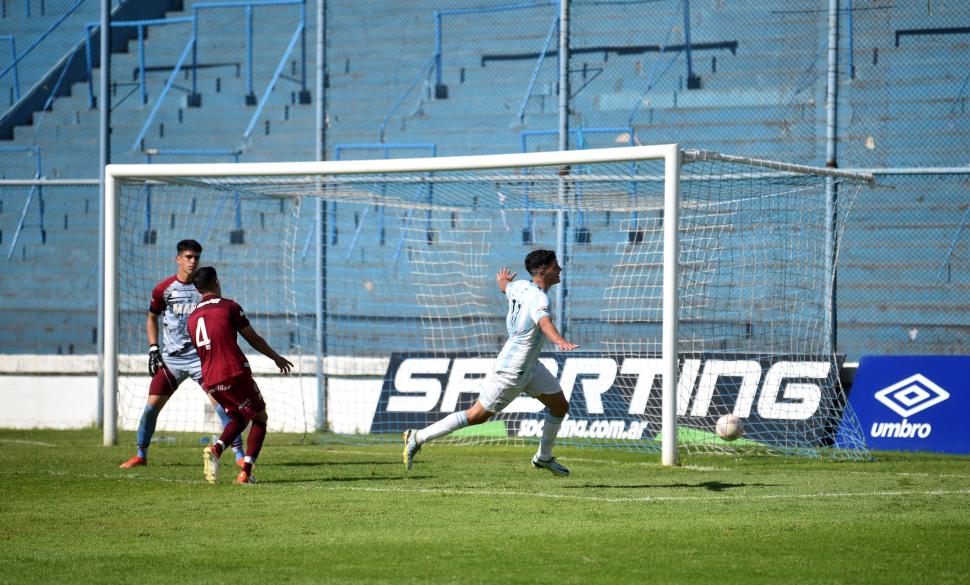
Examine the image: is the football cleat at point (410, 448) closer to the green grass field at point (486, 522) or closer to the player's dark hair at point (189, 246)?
the green grass field at point (486, 522)

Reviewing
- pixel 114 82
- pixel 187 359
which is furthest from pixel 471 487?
pixel 114 82

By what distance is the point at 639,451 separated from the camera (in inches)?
506

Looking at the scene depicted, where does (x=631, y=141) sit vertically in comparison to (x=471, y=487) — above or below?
above

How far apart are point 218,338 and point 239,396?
476 mm

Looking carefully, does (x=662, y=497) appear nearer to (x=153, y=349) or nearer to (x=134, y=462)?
(x=134, y=462)

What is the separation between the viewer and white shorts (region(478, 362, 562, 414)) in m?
9.97

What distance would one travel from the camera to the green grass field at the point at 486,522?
6031 millimetres

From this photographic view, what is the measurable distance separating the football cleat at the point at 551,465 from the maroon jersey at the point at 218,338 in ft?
8.19

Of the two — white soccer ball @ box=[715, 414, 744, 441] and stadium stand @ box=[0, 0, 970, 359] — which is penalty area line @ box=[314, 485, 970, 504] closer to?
white soccer ball @ box=[715, 414, 744, 441]

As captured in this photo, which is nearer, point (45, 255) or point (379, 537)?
point (379, 537)

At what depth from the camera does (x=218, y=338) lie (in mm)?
9672

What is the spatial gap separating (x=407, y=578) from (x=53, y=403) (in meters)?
11.7

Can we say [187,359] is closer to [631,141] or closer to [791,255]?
[791,255]

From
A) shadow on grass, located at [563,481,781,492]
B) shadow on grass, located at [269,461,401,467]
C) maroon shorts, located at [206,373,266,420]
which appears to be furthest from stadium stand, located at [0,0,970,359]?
maroon shorts, located at [206,373,266,420]
